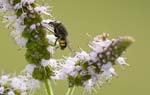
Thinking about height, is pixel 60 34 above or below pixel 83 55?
above

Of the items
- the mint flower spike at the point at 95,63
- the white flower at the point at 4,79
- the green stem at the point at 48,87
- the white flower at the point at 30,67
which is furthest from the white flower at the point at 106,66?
the white flower at the point at 4,79

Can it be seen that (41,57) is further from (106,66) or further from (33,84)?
(106,66)

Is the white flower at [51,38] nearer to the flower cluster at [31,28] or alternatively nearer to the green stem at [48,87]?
the flower cluster at [31,28]

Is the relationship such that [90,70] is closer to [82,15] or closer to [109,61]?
[109,61]

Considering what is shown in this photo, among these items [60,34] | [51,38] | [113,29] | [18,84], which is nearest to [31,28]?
[51,38]

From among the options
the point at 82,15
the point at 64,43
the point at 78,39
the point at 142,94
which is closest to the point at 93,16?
the point at 82,15

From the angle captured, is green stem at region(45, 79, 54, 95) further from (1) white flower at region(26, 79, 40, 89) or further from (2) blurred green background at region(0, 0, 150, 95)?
(2) blurred green background at region(0, 0, 150, 95)
